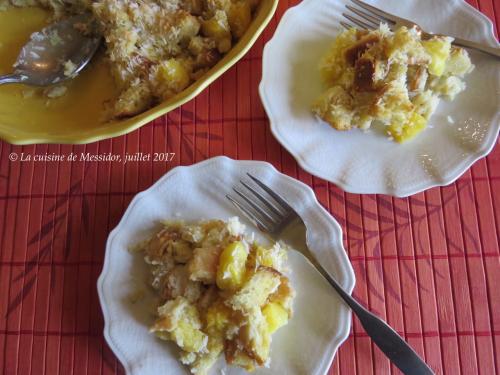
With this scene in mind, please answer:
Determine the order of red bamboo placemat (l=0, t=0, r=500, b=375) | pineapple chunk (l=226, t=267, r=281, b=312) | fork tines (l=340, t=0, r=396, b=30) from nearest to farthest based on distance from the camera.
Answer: pineapple chunk (l=226, t=267, r=281, b=312) → red bamboo placemat (l=0, t=0, r=500, b=375) → fork tines (l=340, t=0, r=396, b=30)

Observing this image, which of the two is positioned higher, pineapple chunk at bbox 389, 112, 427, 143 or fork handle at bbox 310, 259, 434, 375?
pineapple chunk at bbox 389, 112, 427, 143

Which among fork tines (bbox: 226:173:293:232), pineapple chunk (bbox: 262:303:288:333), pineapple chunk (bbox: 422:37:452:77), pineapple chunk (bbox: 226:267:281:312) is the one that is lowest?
pineapple chunk (bbox: 262:303:288:333)

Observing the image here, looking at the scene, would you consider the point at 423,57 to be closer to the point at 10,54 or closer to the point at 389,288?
the point at 389,288

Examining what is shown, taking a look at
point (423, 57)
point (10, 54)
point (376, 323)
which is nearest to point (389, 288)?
point (376, 323)

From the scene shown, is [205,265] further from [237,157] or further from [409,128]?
[409,128]

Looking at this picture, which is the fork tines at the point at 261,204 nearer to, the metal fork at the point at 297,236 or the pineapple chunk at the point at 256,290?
the metal fork at the point at 297,236

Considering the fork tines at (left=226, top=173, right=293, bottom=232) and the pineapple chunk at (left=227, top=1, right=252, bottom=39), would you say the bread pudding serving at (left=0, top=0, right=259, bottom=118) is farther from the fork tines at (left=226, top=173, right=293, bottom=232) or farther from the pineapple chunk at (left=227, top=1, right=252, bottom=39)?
the fork tines at (left=226, top=173, right=293, bottom=232)

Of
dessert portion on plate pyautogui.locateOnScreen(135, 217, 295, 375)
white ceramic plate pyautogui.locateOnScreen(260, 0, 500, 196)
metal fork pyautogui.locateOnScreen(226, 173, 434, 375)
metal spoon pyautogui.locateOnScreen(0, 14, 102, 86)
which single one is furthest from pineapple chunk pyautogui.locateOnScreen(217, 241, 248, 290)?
metal spoon pyautogui.locateOnScreen(0, 14, 102, 86)
